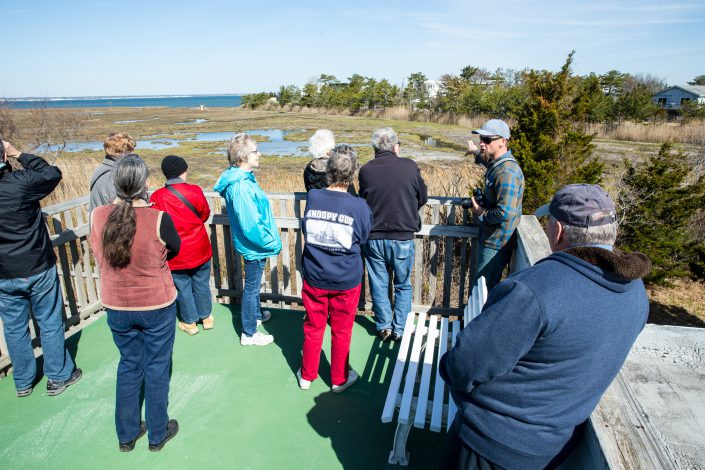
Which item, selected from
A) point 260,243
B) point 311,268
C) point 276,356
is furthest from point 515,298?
point 276,356

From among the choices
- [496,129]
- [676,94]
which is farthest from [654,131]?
[676,94]

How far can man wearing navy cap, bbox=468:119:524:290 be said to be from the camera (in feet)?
10.9

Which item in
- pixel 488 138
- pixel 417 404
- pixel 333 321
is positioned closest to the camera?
pixel 417 404

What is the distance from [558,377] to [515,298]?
0.97 ft

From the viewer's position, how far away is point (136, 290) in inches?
95.3

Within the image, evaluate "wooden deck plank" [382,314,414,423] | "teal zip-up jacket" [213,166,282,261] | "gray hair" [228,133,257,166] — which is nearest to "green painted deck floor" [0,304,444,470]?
"wooden deck plank" [382,314,414,423]

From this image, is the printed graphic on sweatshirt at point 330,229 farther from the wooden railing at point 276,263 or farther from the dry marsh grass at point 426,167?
the dry marsh grass at point 426,167

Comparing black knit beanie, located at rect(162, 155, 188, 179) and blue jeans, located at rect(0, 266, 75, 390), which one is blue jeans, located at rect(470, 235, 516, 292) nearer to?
black knit beanie, located at rect(162, 155, 188, 179)

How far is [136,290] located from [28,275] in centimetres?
111

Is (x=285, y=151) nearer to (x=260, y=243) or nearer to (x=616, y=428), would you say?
(x=260, y=243)

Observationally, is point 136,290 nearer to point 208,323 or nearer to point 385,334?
point 208,323

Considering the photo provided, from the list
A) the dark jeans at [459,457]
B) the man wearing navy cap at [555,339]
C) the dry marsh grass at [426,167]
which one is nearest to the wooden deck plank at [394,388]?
the dark jeans at [459,457]

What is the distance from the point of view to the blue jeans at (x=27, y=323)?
3.00 m

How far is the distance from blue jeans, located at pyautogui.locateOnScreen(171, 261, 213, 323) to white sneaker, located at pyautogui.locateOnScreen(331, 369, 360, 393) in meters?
1.55
